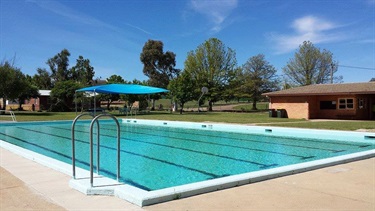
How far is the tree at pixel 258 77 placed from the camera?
40125 millimetres

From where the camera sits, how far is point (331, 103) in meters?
23.2

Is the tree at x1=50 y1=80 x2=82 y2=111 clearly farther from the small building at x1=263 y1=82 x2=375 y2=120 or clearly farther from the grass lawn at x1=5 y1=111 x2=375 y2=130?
the small building at x1=263 y1=82 x2=375 y2=120

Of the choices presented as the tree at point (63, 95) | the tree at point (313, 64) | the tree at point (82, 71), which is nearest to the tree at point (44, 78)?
the tree at point (82, 71)

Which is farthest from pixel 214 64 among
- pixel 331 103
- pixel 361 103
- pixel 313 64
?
pixel 361 103

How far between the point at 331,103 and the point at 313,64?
1970cm

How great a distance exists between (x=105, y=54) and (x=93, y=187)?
106 ft

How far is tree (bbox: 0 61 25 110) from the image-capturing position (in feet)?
89.8

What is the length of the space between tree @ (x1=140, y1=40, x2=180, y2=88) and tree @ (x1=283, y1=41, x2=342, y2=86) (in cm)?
2310

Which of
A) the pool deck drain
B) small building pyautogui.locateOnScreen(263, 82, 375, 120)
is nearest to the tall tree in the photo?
small building pyautogui.locateOnScreen(263, 82, 375, 120)

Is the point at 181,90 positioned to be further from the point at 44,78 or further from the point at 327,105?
the point at 44,78

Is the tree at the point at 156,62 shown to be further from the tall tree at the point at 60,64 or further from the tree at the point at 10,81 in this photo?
the tree at the point at 10,81

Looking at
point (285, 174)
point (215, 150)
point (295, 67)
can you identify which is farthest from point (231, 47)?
point (285, 174)

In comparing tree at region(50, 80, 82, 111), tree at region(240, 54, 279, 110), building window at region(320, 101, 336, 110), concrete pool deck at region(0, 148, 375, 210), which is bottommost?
concrete pool deck at region(0, 148, 375, 210)

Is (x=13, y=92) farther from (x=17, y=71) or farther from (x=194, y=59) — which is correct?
(x=194, y=59)
